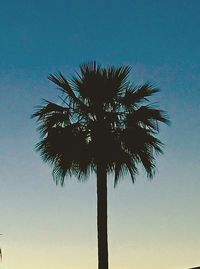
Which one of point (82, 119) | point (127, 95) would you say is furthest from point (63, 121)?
point (127, 95)

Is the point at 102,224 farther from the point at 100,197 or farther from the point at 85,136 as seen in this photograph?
the point at 85,136

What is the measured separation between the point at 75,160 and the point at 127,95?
3.33m

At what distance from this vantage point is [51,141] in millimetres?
25812

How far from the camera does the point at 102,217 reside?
24.5 meters

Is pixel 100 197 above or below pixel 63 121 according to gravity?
below

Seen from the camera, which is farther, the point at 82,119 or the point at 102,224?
the point at 82,119

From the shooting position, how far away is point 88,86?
86.5 ft

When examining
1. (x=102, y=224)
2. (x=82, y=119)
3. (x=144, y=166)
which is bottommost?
(x=102, y=224)

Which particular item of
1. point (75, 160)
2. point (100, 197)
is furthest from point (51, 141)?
point (100, 197)

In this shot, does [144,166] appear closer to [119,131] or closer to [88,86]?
[119,131]

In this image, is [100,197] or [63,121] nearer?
[100,197]

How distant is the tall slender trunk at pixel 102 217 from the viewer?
23891 millimetres

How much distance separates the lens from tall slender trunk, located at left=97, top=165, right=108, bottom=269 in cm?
2389

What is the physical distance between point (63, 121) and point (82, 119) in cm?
79
